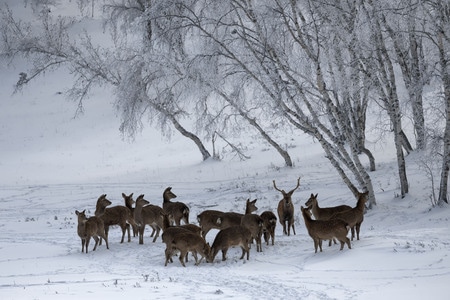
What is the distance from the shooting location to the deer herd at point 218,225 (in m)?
10.9

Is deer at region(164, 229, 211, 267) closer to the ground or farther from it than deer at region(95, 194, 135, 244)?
closer to the ground

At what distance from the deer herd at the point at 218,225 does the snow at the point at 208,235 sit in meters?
0.29

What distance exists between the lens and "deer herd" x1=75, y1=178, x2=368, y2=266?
429 inches

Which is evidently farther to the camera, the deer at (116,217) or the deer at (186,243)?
the deer at (116,217)

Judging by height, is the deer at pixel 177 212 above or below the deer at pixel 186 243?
above

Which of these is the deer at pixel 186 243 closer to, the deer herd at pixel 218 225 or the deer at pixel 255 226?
the deer herd at pixel 218 225

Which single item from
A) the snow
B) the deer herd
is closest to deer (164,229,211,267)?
the deer herd

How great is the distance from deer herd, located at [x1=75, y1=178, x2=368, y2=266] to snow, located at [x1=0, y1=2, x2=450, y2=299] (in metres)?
→ 0.29

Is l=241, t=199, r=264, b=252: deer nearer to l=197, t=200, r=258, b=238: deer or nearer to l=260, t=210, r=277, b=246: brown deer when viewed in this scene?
l=260, t=210, r=277, b=246: brown deer

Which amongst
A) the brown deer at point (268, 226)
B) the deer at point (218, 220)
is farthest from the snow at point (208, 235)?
the deer at point (218, 220)

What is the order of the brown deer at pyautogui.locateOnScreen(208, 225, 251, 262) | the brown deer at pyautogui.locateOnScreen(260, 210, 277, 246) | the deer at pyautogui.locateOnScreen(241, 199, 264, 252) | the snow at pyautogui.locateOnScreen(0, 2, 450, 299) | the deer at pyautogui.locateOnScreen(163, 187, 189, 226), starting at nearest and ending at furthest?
the snow at pyautogui.locateOnScreen(0, 2, 450, 299)
the brown deer at pyautogui.locateOnScreen(208, 225, 251, 262)
the deer at pyautogui.locateOnScreen(241, 199, 264, 252)
the brown deer at pyautogui.locateOnScreen(260, 210, 277, 246)
the deer at pyautogui.locateOnScreen(163, 187, 189, 226)

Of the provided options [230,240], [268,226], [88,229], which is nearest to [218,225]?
[268,226]

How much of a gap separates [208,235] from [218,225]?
5.64 ft

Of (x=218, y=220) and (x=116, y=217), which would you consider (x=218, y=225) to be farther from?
(x=116, y=217)
